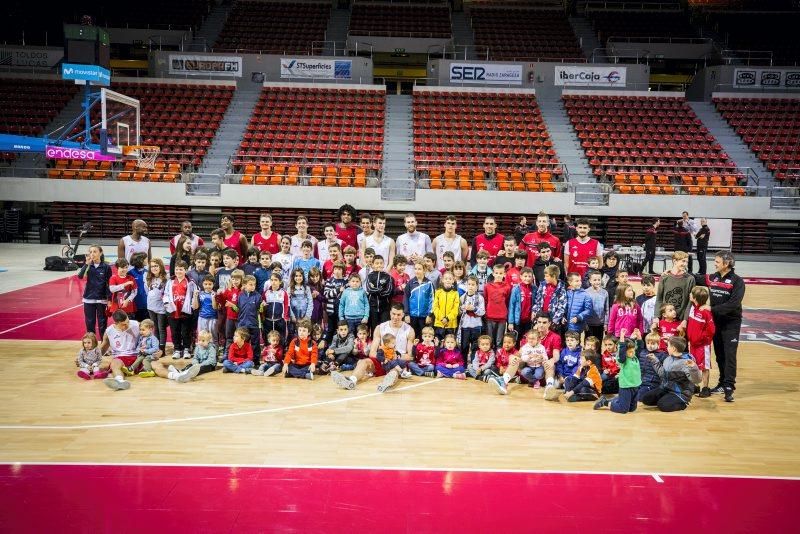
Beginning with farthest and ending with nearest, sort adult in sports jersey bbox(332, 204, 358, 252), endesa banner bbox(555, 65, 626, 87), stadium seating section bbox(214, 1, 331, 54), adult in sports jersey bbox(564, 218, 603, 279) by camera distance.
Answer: stadium seating section bbox(214, 1, 331, 54) → endesa banner bbox(555, 65, 626, 87) → adult in sports jersey bbox(332, 204, 358, 252) → adult in sports jersey bbox(564, 218, 603, 279)

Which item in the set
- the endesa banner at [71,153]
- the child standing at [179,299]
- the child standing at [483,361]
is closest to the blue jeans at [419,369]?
the child standing at [483,361]

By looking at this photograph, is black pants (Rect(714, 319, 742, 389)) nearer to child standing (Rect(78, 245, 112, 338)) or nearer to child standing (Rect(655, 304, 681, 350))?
child standing (Rect(655, 304, 681, 350))

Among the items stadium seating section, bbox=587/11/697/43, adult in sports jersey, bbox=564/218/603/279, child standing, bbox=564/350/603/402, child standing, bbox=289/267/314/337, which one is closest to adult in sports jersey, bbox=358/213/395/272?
child standing, bbox=289/267/314/337

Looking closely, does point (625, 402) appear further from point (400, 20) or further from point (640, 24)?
point (640, 24)

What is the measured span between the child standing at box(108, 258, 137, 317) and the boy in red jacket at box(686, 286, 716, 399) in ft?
24.3

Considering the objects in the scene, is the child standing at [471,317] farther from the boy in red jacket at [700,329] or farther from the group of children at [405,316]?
the boy in red jacket at [700,329]

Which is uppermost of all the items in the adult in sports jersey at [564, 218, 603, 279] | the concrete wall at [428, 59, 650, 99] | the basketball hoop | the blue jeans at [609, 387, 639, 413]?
the concrete wall at [428, 59, 650, 99]

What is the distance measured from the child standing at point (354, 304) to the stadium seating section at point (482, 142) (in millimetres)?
13746

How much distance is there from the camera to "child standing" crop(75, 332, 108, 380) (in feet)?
26.9

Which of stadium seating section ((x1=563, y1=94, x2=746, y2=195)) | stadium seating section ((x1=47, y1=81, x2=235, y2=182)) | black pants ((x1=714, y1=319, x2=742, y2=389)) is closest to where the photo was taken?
black pants ((x1=714, y1=319, x2=742, y2=389))

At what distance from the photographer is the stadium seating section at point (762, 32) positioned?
99.6 feet

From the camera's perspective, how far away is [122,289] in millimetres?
8977

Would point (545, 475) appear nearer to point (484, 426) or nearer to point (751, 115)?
point (484, 426)

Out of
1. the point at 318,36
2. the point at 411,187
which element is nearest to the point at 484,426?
the point at 411,187
